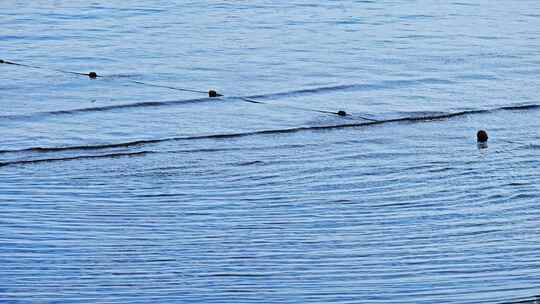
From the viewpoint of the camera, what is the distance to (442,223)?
543 cm

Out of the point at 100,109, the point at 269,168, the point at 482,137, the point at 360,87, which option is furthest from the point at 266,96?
the point at 269,168

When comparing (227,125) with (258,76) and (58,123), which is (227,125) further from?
(258,76)

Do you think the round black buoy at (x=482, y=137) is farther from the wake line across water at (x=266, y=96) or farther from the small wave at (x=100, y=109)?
the small wave at (x=100, y=109)

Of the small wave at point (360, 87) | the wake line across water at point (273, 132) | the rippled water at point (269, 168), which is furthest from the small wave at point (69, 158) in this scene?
the small wave at point (360, 87)

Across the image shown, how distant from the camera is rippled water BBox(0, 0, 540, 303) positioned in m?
4.66

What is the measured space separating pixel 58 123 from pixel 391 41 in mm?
4800

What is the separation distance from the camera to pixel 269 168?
659 centimetres

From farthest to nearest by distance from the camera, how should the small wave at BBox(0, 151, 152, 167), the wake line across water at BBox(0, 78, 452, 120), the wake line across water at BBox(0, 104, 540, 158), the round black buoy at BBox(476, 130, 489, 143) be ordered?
the wake line across water at BBox(0, 78, 452, 120)
the round black buoy at BBox(476, 130, 489, 143)
the wake line across water at BBox(0, 104, 540, 158)
the small wave at BBox(0, 151, 152, 167)

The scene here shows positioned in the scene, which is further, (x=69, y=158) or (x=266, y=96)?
(x=266, y=96)

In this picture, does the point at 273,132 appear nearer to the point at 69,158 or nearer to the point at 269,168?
the point at 269,168

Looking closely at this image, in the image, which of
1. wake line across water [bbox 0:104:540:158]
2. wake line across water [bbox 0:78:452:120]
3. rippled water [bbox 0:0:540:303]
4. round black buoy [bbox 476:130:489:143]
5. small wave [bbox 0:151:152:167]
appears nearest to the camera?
rippled water [bbox 0:0:540:303]

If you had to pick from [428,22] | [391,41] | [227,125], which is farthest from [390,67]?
[428,22]

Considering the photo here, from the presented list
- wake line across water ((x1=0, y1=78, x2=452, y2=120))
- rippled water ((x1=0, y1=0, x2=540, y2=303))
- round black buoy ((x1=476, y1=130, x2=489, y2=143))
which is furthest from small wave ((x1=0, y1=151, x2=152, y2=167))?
round black buoy ((x1=476, y1=130, x2=489, y2=143))

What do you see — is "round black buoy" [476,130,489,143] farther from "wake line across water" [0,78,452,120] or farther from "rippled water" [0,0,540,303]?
"wake line across water" [0,78,452,120]
